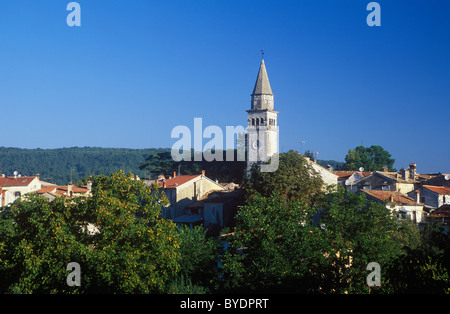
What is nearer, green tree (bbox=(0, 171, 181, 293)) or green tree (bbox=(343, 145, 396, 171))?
green tree (bbox=(0, 171, 181, 293))

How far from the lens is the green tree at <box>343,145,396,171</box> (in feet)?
311

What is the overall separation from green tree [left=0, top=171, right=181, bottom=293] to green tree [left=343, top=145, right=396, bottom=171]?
70725 millimetres

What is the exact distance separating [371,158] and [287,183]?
222 feet

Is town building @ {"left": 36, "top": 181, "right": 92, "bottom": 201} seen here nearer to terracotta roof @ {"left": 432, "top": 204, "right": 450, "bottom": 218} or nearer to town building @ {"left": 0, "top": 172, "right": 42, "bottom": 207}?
town building @ {"left": 0, "top": 172, "right": 42, "bottom": 207}

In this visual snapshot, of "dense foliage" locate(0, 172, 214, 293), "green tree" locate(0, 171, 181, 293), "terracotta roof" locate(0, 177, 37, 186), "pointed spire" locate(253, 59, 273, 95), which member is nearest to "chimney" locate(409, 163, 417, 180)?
"pointed spire" locate(253, 59, 273, 95)

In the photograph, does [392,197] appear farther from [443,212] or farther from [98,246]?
[98,246]

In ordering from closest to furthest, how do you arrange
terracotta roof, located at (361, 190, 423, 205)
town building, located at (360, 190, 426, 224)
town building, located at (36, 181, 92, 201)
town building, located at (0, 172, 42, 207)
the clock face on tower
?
town building, located at (360, 190, 426, 224) → terracotta roof, located at (361, 190, 423, 205) → town building, located at (36, 181, 92, 201) → the clock face on tower → town building, located at (0, 172, 42, 207)

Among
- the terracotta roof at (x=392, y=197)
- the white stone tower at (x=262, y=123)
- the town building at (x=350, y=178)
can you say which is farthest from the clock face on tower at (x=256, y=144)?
the terracotta roof at (x=392, y=197)

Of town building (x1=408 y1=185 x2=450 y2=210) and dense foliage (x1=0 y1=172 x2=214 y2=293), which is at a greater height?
town building (x1=408 y1=185 x2=450 y2=210)

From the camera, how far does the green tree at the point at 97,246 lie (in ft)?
77.6

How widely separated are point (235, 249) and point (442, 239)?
15.9 m

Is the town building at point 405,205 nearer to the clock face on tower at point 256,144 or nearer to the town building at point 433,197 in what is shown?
the town building at point 433,197
